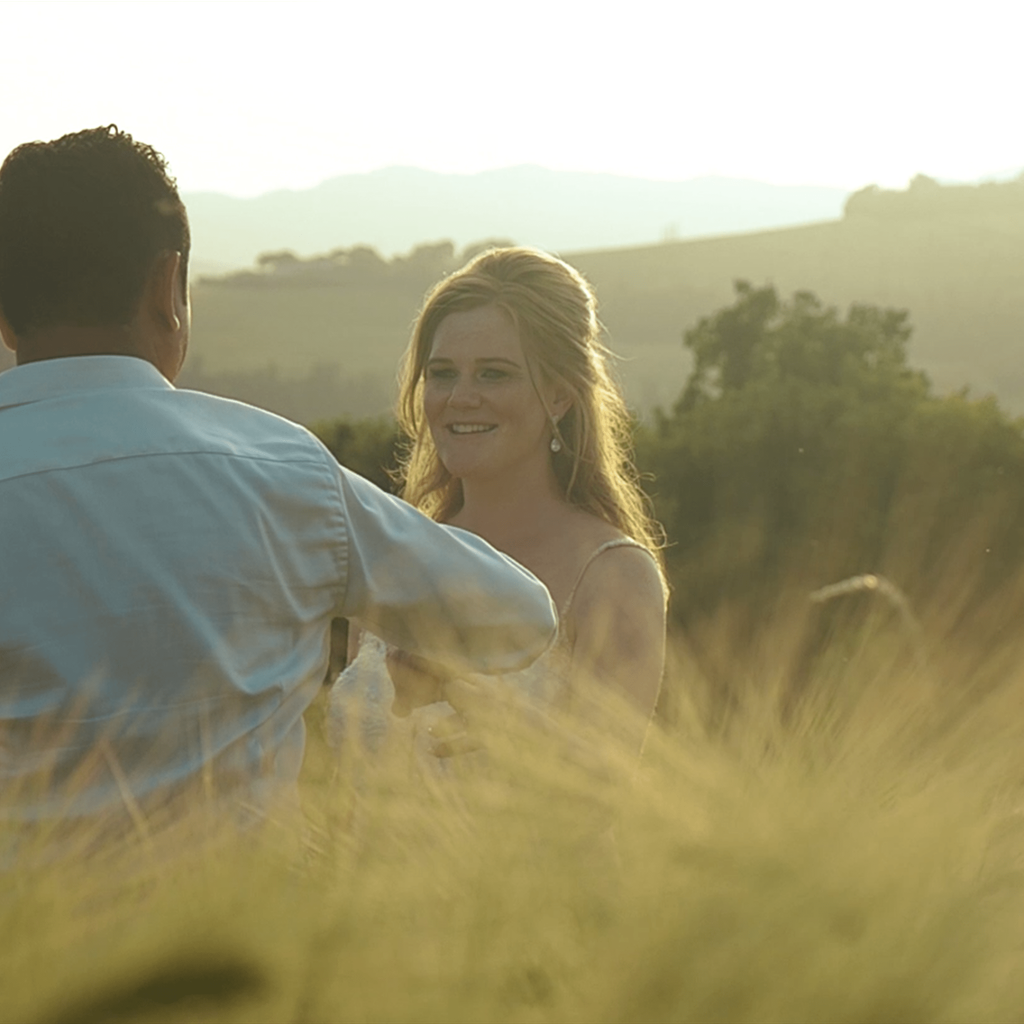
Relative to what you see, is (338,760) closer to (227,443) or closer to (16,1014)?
(16,1014)

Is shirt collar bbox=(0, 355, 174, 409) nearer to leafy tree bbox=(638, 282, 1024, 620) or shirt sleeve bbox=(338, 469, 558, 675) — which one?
shirt sleeve bbox=(338, 469, 558, 675)

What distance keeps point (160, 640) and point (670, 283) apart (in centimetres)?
10858

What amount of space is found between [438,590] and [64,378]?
2.07 ft

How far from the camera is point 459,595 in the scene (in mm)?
2045

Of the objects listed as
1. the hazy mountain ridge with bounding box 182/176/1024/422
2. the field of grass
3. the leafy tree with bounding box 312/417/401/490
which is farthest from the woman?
the hazy mountain ridge with bounding box 182/176/1024/422

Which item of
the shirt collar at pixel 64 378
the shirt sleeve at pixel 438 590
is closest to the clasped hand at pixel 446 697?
the shirt sleeve at pixel 438 590

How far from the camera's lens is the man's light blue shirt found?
6.13 feet

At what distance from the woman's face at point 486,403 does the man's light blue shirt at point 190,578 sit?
2.60 metres

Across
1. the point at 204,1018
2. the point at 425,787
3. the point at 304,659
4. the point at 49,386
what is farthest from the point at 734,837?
the point at 49,386

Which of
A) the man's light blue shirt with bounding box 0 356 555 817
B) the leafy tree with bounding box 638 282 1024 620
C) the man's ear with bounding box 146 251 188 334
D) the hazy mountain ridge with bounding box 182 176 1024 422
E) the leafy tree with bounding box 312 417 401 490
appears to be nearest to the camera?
the man's light blue shirt with bounding box 0 356 555 817

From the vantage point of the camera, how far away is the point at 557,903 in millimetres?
947

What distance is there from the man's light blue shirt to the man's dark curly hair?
0.37 feet

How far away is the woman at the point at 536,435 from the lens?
4.61 metres

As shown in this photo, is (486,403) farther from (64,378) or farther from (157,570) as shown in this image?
(157,570)
